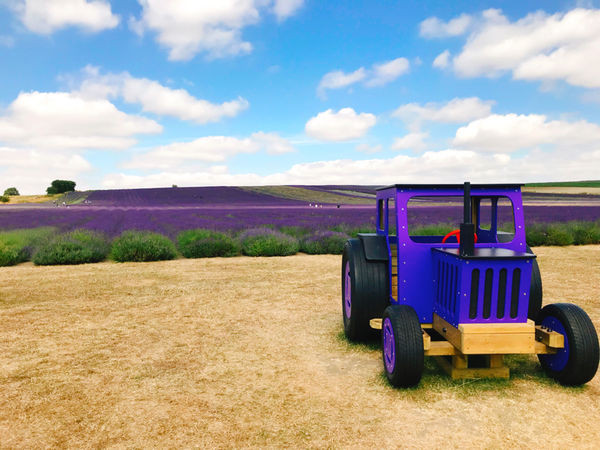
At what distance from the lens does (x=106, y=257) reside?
45.3 ft

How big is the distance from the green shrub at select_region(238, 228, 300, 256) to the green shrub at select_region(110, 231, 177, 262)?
243 centimetres

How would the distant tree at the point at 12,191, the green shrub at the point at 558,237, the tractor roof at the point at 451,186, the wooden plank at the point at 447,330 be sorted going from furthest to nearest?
1. the distant tree at the point at 12,191
2. the green shrub at the point at 558,237
3. the tractor roof at the point at 451,186
4. the wooden plank at the point at 447,330

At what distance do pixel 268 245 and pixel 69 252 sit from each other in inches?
242

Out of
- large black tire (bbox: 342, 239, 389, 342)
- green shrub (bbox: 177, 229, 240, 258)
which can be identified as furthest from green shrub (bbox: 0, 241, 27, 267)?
large black tire (bbox: 342, 239, 389, 342)

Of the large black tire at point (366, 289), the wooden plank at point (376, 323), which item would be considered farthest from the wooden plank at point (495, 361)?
the large black tire at point (366, 289)

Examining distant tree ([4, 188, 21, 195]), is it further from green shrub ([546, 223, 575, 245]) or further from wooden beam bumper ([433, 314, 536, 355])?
wooden beam bumper ([433, 314, 536, 355])

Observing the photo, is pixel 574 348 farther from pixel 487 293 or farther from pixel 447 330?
pixel 447 330

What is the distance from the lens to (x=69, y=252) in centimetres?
1278

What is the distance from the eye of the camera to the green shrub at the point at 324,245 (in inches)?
580

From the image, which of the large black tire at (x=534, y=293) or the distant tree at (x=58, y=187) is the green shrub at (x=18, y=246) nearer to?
the large black tire at (x=534, y=293)

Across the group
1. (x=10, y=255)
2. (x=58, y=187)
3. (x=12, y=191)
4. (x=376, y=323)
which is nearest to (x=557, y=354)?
(x=376, y=323)

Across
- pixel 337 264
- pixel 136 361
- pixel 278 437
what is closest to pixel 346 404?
pixel 278 437

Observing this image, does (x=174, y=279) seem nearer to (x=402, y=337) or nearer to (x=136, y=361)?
(x=136, y=361)

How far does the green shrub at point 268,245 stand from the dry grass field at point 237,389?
6377 millimetres
